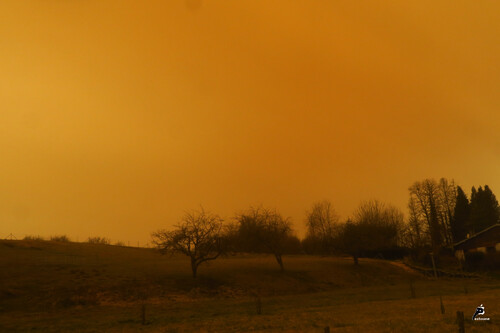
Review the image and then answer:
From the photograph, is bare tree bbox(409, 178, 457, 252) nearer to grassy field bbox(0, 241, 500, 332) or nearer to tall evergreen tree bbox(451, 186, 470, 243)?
tall evergreen tree bbox(451, 186, 470, 243)

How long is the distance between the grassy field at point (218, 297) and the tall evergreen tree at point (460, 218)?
1513 inches

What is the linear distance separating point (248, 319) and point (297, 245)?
330 feet

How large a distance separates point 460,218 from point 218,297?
8461cm

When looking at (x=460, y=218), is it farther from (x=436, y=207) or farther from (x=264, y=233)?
(x=264, y=233)

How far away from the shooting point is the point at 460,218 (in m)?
104

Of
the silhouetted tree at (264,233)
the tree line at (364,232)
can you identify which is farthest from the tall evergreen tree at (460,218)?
the silhouetted tree at (264,233)

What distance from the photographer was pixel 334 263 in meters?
74.5

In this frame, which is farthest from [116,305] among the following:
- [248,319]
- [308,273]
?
[308,273]

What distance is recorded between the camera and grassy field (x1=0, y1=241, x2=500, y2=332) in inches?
923

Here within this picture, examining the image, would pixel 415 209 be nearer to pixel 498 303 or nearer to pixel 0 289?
pixel 498 303

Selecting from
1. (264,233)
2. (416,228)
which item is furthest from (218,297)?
(416,228)

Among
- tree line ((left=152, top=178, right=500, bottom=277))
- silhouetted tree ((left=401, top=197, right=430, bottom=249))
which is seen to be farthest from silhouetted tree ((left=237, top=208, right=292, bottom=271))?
silhouetted tree ((left=401, top=197, right=430, bottom=249))

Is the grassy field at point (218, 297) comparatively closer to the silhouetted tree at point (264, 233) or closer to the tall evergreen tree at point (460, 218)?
the silhouetted tree at point (264, 233)

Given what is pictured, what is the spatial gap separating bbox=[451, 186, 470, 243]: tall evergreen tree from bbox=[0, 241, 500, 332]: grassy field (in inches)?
1513
